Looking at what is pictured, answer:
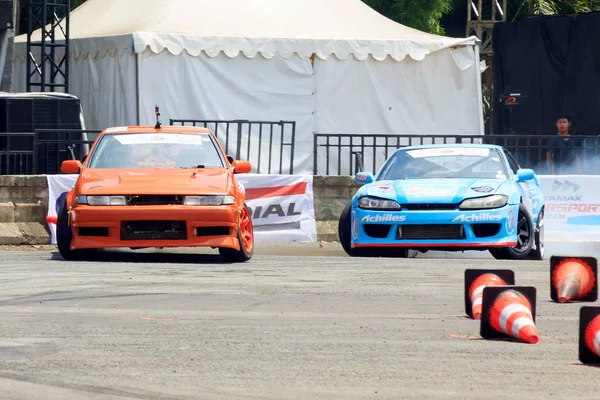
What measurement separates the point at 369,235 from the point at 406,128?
10481 mm

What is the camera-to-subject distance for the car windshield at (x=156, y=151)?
14.0m

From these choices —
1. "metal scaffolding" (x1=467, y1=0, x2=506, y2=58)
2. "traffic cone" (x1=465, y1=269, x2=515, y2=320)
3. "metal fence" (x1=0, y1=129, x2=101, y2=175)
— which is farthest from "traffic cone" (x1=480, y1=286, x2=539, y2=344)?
"metal scaffolding" (x1=467, y1=0, x2=506, y2=58)

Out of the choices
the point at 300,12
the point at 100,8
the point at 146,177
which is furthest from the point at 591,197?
the point at 100,8

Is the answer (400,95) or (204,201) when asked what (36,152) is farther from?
(400,95)

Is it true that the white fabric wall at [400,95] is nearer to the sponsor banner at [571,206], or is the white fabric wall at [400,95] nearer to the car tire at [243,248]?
the sponsor banner at [571,206]

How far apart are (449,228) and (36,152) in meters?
6.28

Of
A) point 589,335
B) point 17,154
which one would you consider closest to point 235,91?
point 17,154

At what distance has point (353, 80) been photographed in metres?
23.8

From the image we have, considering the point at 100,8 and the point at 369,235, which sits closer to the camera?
the point at 369,235

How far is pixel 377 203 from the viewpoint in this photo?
14016mm

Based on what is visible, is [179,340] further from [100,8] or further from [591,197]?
[100,8]

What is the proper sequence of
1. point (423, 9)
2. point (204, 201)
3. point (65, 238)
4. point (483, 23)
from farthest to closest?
point (423, 9), point (483, 23), point (65, 238), point (204, 201)

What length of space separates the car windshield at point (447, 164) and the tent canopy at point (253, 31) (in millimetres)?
8271

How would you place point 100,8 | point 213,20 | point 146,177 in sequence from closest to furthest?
point 146,177
point 213,20
point 100,8
